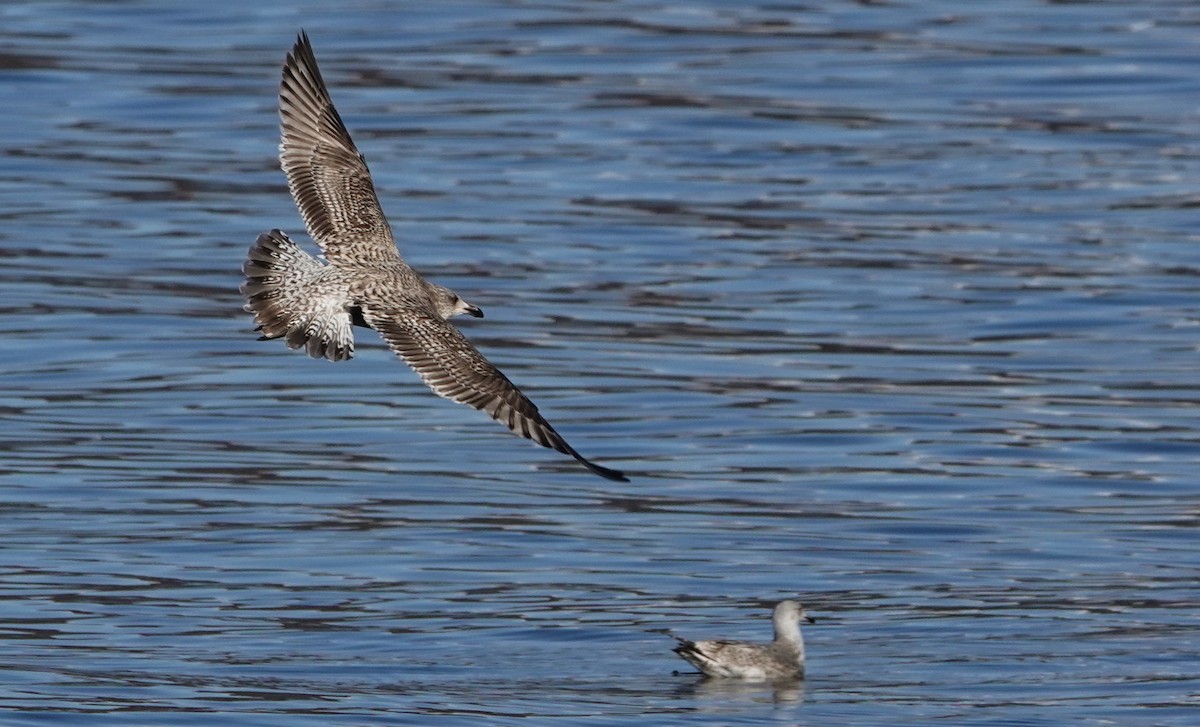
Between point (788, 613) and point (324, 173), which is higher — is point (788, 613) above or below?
below

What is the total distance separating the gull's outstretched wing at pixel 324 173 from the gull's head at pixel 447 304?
13.9 inches

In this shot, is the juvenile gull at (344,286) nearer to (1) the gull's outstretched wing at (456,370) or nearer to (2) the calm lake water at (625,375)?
(1) the gull's outstretched wing at (456,370)

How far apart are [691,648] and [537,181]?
13.0 meters

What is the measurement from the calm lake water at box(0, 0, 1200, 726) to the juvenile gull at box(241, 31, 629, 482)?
1.66 meters

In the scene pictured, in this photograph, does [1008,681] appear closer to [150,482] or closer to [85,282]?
[150,482]

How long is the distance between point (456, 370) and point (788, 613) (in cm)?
258

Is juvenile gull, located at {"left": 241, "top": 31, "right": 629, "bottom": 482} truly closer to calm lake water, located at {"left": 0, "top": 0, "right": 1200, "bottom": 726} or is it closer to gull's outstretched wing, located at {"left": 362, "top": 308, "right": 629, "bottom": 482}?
gull's outstretched wing, located at {"left": 362, "top": 308, "right": 629, "bottom": 482}

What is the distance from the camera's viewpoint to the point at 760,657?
41.3 ft

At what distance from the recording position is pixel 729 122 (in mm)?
27703

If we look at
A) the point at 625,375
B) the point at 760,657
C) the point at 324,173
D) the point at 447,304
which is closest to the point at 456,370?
the point at 447,304

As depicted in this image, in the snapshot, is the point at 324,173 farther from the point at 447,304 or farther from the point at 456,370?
the point at 456,370

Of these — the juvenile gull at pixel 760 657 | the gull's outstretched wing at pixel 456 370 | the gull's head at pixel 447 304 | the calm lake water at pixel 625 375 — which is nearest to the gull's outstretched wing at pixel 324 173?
the gull's head at pixel 447 304

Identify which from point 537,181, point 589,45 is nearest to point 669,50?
point 589,45

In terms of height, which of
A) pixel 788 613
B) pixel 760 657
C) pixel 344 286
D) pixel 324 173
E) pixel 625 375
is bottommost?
pixel 625 375
